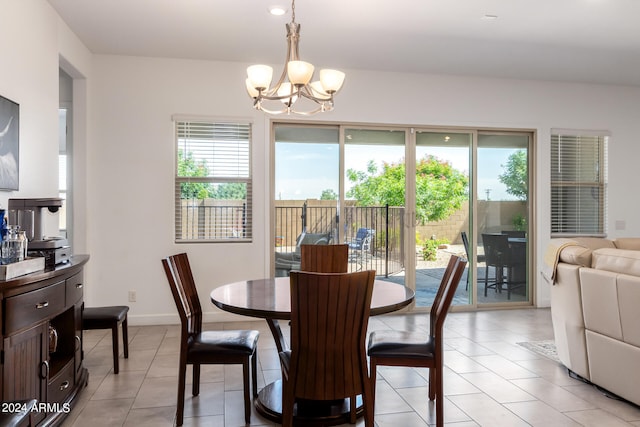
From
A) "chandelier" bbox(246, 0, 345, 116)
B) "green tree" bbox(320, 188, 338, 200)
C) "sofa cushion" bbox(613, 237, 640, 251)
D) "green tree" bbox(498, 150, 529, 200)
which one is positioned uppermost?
"chandelier" bbox(246, 0, 345, 116)

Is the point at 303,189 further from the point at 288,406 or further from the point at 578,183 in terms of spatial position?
the point at 578,183

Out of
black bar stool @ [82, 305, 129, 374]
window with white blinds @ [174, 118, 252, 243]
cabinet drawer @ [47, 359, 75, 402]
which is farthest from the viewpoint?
window with white blinds @ [174, 118, 252, 243]

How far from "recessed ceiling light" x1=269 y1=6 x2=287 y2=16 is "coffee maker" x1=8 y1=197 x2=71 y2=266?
2.06 meters

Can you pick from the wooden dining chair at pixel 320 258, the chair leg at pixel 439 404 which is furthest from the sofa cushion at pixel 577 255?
the wooden dining chair at pixel 320 258

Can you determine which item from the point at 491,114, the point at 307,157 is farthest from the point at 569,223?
the point at 307,157

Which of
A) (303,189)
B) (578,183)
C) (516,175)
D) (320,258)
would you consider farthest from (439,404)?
(578,183)

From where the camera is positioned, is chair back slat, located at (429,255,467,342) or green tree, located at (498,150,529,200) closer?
chair back slat, located at (429,255,467,342)

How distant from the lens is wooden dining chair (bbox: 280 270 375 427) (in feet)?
6.01

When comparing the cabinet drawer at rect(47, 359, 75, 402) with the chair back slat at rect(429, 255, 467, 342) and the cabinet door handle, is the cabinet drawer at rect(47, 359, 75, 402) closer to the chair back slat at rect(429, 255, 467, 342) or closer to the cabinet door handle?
the cabinet door handle

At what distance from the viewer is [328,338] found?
74.4 inches

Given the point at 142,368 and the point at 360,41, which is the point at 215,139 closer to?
the point at 360,41

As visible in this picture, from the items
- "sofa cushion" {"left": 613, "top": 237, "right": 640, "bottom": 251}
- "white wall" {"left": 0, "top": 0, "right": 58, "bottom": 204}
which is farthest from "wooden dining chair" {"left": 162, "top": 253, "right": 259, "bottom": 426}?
"sofa cushion" {"left": 613, "top": 237, "right": 640, "bottom": 251}

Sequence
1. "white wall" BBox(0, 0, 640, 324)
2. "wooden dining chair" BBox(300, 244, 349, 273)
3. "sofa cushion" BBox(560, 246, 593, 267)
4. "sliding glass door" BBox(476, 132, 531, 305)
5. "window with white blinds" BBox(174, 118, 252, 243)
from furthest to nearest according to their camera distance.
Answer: "sliding glass door" BBox(476, 132, 531, 305), "window with white blinds" BBox(174, 118, 252, 243), "white wall" BBox(0, 0, 640, 324), "wooden dining chair" BBox(300, 244, 349, 273), "sofa cushion" BBox(560, 246, 593, 267)

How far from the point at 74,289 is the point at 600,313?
3.22 metres
